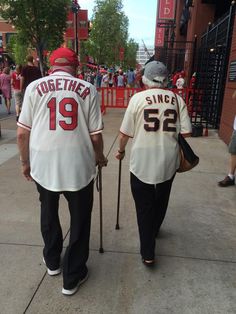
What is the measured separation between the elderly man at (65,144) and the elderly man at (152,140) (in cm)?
40

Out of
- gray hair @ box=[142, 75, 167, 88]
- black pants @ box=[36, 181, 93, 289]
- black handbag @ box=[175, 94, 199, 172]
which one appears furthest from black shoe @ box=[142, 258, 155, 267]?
gray hair @ box=[142, 75, 167, 88]

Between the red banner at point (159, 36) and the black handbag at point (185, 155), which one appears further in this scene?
the red banner at point (159, 36)

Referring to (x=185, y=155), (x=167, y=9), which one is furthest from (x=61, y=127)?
(x=167, y=9)

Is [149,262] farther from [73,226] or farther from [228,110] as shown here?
[228,110]

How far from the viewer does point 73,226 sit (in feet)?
8.83

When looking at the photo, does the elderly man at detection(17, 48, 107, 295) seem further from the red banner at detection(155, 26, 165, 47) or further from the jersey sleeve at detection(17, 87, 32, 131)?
the red banner at detection(155, 26, 165, 47)

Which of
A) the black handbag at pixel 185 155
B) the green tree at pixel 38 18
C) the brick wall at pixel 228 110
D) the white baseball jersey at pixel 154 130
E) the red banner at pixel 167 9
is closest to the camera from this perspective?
the white baseball jersey at pixel 154 130

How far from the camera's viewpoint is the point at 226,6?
14367 millimetres

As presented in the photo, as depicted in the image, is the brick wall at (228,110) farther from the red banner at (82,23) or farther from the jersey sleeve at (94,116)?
the red banner at (82,23)

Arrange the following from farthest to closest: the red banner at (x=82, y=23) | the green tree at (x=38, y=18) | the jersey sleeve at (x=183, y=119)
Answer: the green tree at (x=38, y=18) → the red banner at (x=82, y=23) → the jersey sleeve at (x=183, y=119)

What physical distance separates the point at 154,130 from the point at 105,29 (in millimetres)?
37990

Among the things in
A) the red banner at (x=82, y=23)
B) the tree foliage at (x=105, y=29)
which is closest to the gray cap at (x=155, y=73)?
the red banner at (x=82, y=23)

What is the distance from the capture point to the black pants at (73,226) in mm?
2656

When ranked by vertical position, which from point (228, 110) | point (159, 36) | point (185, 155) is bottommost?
point (228, 110)
